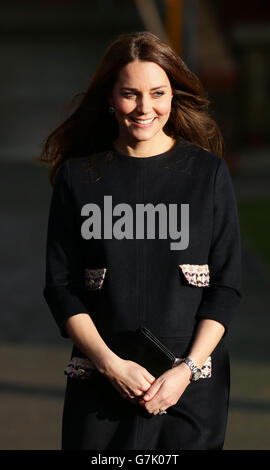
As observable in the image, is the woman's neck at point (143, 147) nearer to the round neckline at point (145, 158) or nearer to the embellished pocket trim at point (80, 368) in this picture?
the round neckline at point (145, 158)

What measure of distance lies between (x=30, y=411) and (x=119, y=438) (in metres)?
2.61

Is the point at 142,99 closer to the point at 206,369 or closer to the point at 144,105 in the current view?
the point at 144,105

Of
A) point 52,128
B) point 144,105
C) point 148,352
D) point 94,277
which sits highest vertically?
point 52,128

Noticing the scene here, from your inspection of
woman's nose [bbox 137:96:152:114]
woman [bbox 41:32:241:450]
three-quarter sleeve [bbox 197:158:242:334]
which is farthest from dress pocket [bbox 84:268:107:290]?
woman's nose [bbox 137:96:152:114]

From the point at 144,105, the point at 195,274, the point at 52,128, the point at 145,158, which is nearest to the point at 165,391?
the point at 195,274

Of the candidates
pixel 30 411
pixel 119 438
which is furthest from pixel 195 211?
pixel 30 411

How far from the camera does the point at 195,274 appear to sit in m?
2.74

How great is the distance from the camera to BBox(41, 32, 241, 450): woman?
2.72 metres

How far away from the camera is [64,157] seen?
2.99 m

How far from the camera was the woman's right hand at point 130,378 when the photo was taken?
2.63 m

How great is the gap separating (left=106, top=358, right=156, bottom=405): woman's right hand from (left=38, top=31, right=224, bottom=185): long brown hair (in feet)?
2.13

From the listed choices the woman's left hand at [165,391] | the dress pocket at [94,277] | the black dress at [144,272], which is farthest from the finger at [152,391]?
the dress pocket at [94,277]

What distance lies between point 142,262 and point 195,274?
0.49 ft

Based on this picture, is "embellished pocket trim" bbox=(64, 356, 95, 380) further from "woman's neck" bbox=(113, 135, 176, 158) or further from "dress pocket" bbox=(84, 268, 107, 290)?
"woman's neck" bbox=(113, 135, 176, 158)
